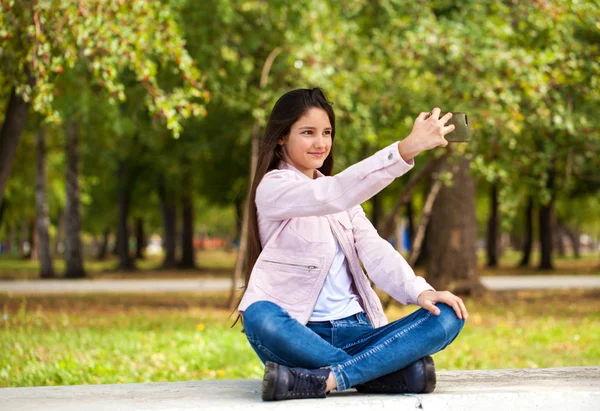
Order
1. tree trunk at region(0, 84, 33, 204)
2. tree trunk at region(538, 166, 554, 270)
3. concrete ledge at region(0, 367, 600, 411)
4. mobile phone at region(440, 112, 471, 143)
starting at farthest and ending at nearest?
tree trunk at region(538, 166, 554, 270) → tree trunk at region(0, 84, 33, 204) → concrete ledge at region(0, 367, 600, 411) → mobile phone at region(440, 112, 471, 143)

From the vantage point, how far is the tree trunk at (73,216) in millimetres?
25391

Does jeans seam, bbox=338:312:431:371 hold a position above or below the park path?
above

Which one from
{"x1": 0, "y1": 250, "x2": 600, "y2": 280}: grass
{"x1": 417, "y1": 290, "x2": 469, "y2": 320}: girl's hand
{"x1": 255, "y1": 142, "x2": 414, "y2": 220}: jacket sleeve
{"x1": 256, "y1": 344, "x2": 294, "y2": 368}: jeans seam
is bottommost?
{"x1": 0, "y1": 250, "x2": 600, "y2": 280}: grass

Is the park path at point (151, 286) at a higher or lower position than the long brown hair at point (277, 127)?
lower

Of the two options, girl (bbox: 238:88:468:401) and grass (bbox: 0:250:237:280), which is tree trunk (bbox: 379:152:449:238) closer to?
girl (bbox: 238:88:468:401)

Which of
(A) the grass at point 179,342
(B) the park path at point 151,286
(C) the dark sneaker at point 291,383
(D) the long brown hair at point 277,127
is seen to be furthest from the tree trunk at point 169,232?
(C) the dark sneaker at point 291,383

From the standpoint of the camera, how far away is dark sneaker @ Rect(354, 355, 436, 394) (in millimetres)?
4242

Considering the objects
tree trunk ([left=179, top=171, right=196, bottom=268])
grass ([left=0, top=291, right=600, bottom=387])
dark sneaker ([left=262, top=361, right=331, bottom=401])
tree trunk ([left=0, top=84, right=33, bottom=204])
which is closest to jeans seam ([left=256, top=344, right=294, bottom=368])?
dark sneaker ([left=262, top=361, right=331, bottom=401])

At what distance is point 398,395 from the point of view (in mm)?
4215

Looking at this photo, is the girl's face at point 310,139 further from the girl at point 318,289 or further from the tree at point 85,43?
the tree at point 85,43

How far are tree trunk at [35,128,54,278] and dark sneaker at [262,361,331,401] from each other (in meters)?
22.2

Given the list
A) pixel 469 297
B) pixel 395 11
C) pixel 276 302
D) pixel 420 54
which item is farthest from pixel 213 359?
pixel 469 297

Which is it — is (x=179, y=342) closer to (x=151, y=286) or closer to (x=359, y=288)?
(x=359, y=288)

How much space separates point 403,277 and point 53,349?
506 centimetres
